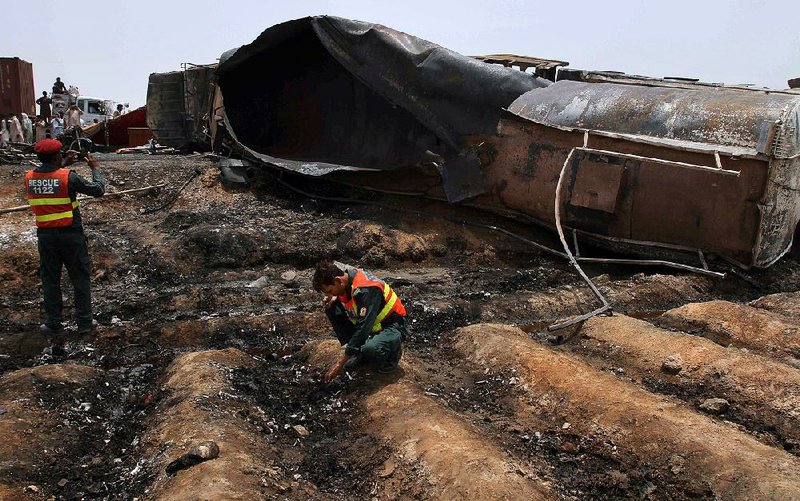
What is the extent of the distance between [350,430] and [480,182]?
4.99 meters

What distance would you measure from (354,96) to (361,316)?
7.10 metres

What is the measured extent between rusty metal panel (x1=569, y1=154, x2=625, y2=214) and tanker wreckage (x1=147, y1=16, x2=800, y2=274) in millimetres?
15

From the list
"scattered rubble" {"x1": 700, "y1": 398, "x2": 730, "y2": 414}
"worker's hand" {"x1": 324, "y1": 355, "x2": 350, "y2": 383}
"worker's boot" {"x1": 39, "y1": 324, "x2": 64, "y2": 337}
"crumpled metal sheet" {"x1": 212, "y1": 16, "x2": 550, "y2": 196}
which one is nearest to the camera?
"scattered rubble" {"x1": 700, "y1": 398, "x2": 730, "y2": 414}

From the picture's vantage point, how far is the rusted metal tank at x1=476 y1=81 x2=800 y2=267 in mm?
6934

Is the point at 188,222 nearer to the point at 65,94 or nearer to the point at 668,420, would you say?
the point at 668,420

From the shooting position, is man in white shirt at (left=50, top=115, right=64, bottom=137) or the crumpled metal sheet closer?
the crumpled metal sheet

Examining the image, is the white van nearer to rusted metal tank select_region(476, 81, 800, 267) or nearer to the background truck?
the background truck

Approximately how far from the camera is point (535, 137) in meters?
8.23

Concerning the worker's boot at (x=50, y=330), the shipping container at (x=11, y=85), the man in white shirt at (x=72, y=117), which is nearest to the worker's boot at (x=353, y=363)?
the worker's boot at (x=50, y=330)

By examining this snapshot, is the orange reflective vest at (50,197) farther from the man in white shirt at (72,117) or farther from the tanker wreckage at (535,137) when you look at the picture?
the man in white shirt at (72,117)

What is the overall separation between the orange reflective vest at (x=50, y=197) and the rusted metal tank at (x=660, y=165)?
4.86m

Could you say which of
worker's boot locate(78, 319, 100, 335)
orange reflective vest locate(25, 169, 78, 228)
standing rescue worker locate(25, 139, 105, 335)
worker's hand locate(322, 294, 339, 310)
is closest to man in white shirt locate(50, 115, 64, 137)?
standing rescue worker locate(25, 139, 105, 335)

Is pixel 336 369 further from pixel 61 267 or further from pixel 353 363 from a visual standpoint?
pixel 61 267

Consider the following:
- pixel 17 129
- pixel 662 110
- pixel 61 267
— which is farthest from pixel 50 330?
pixel 17 129
